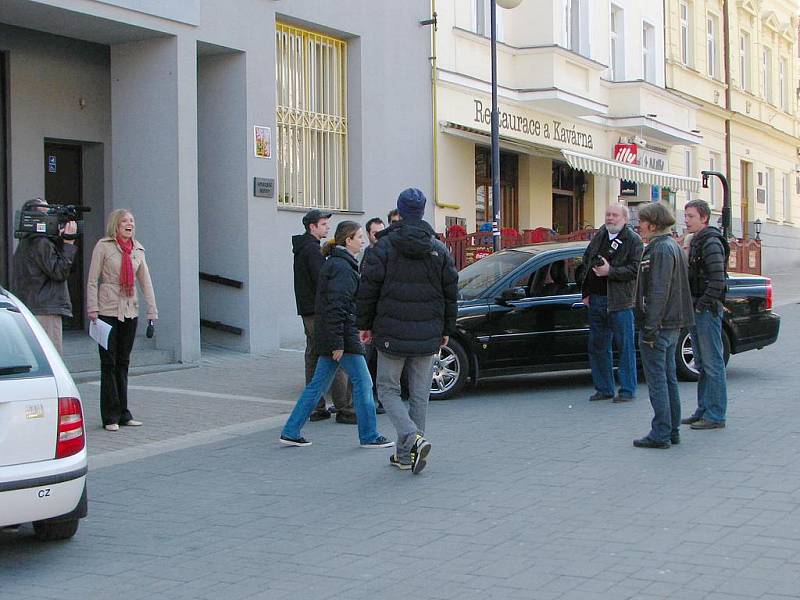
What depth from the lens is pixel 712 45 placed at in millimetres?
32844

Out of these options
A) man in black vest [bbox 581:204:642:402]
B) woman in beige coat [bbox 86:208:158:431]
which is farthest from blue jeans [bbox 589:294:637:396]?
woman in beige coat [bbox 86:208:158:431]

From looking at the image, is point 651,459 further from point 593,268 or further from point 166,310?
point 166,310

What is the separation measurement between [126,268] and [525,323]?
13.1 ft

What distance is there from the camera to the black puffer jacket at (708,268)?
8.63 metres

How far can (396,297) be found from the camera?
755 cm

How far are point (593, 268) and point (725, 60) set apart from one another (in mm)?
24698

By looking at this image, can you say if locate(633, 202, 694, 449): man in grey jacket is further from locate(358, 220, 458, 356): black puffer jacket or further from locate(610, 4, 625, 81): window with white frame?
locate(610, 4, 625, 81): window with white frame

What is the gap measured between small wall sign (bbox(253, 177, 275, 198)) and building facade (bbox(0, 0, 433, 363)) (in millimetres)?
15

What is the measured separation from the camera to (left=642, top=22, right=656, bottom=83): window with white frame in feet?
92.2

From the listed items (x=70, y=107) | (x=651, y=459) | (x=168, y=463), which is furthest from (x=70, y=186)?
(x=651, y=459)

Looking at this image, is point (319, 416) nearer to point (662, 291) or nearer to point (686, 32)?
point (662, 291)

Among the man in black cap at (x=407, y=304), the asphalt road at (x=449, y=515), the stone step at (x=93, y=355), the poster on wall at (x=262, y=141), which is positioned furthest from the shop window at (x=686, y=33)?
the man in black cap at (x=407, y=304)

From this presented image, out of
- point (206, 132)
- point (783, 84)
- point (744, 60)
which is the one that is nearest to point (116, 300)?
point (206, 132)

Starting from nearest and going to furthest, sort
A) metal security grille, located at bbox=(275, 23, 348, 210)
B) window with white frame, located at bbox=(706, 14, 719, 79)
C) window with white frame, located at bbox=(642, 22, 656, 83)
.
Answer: metal security grille, located at bbox=(275, 23, 348, 210) < window with white frame, located at bbox=(642, 22, 656, 83) < window with white frame, located at bbox=(706, 14, 719, 79)
